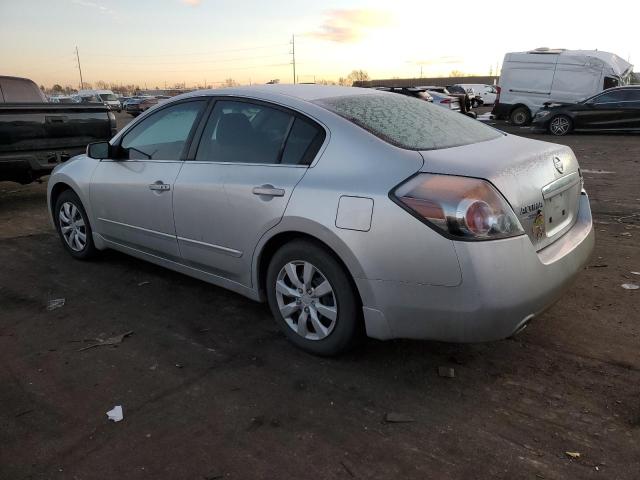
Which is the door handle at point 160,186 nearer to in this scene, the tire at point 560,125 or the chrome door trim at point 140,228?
the chrome door trim at point 140,228

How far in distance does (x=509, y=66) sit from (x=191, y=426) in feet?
66.1

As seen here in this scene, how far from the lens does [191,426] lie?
258 cm

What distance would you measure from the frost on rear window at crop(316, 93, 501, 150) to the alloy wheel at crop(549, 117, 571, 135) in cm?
1428

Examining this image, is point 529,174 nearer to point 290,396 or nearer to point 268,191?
point 268,191

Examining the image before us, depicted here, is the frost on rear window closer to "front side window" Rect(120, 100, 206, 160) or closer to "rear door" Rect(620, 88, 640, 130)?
"front side window" Rect(120, 100, 206, 160)

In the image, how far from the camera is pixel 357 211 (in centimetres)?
272

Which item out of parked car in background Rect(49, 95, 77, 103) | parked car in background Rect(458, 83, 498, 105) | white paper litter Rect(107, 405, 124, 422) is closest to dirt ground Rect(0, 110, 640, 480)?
Result: white paper litter Rect(107, 405, 124, 422)

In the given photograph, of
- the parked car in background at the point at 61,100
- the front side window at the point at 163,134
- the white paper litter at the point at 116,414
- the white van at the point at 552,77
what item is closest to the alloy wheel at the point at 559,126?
the white van at the point at 552,77

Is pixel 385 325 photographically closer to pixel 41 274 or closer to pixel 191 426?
pixel 191 426

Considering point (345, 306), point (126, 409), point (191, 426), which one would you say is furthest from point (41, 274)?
point (345, 306)

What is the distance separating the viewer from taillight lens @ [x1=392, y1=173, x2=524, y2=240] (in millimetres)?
2473

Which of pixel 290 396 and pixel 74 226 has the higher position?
pixel 74 226

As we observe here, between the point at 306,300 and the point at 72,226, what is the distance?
3.03 metres

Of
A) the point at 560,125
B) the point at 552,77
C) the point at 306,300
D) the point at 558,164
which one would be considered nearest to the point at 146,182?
the point at 306,300
